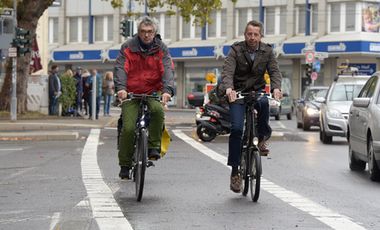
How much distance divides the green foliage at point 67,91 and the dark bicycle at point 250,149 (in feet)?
80.9

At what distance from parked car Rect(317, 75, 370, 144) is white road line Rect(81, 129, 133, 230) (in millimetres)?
7461

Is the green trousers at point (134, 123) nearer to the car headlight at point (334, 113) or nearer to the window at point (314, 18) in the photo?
the car headlight at point (334, 113)

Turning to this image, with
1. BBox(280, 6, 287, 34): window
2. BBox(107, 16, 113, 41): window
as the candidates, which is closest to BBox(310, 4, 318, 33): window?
BBox(280, 6, 287, 34): window

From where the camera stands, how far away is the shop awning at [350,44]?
5603 centimetres

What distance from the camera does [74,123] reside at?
29672mm

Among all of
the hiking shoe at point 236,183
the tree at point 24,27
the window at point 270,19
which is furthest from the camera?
the window at point 270,19

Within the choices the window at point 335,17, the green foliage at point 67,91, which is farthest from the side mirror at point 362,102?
the window at point 335,17

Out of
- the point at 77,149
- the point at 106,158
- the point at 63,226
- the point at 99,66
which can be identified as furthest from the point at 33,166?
the point at 99,66

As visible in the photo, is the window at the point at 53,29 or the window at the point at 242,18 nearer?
the window at the point at 242,18

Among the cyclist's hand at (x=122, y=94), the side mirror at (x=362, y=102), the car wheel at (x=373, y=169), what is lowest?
the car wheel at (x=373, y=169)

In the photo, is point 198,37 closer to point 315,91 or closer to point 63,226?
point 315,91

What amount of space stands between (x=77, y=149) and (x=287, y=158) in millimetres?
4702

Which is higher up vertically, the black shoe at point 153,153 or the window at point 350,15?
the window at point 350,15

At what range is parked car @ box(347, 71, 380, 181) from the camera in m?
12.8
